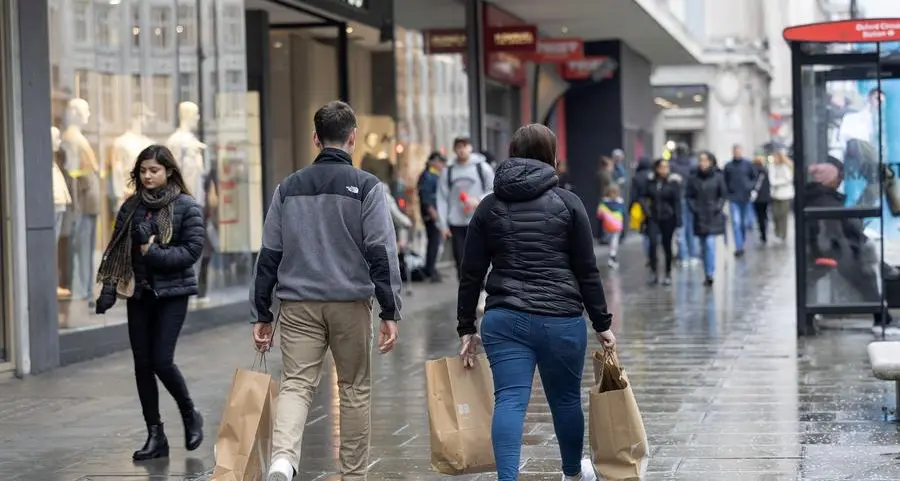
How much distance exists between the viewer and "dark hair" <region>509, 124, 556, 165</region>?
650 cm

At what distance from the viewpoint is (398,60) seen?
22.2m

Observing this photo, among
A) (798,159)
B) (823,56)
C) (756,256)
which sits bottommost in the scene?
(756,256)

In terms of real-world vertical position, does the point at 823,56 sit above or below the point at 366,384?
above

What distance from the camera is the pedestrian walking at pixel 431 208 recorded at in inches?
815

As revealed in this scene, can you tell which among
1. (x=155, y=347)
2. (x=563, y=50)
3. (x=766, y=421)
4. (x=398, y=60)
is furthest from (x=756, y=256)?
(x=155, y=347)

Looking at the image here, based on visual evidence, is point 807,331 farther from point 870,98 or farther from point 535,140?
point 535,140

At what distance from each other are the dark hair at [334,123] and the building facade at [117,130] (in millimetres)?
3055

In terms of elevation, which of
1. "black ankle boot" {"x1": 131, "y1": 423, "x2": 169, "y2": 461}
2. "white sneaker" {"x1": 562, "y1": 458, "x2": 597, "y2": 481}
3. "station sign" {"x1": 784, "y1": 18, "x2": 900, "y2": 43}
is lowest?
"black ankle boot" {"x1": 131, "y1": 423, "x2": 169, "y2": 461}

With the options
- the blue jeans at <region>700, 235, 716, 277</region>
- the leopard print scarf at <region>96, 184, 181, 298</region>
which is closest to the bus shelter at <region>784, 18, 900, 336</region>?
the blue jeans at <region>700, 235, 716, 277</region>

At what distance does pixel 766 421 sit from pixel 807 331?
16.0 feet

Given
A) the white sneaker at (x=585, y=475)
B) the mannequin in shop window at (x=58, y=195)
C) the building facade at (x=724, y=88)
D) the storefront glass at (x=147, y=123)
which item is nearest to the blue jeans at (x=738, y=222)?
the storefront glass at (x=147, y=123)

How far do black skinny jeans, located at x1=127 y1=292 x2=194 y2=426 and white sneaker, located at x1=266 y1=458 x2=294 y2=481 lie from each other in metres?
1.90

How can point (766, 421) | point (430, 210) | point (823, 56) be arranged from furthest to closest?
1. point (430, 210)
2. point (823, 56)
3. point (766, 421)

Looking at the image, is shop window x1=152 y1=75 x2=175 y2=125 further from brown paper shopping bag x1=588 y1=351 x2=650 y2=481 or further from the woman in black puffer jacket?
brown paper shopping bag x1=588 y1=351 x2=650 y2=481
